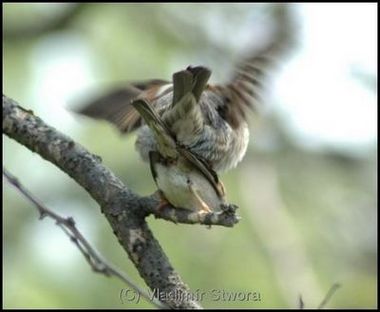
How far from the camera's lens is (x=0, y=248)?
7938 mm

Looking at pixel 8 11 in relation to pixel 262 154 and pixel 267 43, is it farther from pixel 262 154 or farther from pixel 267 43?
pixel 267 43

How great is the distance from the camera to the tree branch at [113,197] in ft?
9.03

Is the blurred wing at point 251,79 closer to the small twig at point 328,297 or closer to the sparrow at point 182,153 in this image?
the sparrow at point 182,153

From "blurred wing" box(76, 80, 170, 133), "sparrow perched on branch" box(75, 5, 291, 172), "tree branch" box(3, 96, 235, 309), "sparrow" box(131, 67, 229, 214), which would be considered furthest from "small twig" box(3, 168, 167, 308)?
"blurred wing" box(76, 80, 170, 133)

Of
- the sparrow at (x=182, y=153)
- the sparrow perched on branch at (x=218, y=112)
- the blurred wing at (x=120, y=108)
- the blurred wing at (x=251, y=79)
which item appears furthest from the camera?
the blurred wing at (x=120, y=108)

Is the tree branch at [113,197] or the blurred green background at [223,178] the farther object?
the blurred green background at [223,178]

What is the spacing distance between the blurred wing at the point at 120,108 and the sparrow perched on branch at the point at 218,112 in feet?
Answer: 0.12

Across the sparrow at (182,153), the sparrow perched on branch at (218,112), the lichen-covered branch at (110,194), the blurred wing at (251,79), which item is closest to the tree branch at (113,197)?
the lichen-covered branch at (110,194)

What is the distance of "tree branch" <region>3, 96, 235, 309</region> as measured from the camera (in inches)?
108

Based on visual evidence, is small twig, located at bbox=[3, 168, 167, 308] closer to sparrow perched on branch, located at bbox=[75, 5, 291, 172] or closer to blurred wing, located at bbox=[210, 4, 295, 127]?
sparrow perched on branch, located at bbox=[75, 5, 291, 172]

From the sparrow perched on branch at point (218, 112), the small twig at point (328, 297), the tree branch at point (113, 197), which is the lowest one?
the small twig at point (328, 297)

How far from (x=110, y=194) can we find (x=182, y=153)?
1.13ft

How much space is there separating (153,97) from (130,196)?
3.09ft

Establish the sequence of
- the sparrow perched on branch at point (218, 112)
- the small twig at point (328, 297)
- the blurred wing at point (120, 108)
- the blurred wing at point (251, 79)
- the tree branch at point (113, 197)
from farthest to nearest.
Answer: the blurred wing at point (120, 108) → the blurred wing at point (251, 79) → the sparrow perched on branch at point (218, 112) → the tree branch at point (113, 197) → the small twig at point (328, 297)
